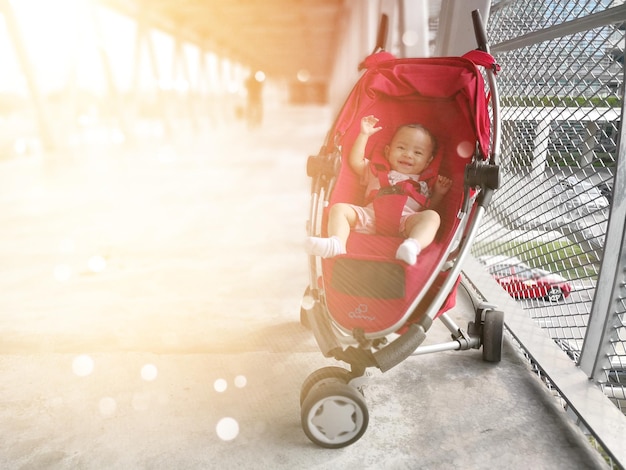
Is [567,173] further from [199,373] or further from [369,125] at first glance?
[199,373]

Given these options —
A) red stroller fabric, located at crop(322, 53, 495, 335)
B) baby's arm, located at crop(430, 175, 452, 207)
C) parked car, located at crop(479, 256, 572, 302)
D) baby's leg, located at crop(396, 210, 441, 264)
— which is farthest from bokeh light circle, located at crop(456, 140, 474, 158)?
parked car, located at crop(479, 256, 572, 302)

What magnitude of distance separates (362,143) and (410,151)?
20cm

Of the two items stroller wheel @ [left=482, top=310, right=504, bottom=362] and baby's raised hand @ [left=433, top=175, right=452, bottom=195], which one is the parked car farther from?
baby's raised hand @ [left=433, top=175, right=452, bottom=195]

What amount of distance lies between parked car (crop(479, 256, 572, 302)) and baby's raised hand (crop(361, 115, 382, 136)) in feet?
3.10

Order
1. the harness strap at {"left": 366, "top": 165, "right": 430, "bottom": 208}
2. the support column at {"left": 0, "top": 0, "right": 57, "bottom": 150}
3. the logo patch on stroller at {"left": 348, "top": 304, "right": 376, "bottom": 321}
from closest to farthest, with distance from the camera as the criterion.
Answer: the logo patch on stroller at {"left": 348, "top": 304, "right": 376, "bottom": 321} → the harness strap at {"left": 366, "top": 165, "right": 430, "bottom": 208} → the support column at {"left": 0, "top": 0, "right": 57, "bottom": 150}

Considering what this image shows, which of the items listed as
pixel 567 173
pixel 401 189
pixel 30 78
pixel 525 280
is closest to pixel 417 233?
pixel 401 189

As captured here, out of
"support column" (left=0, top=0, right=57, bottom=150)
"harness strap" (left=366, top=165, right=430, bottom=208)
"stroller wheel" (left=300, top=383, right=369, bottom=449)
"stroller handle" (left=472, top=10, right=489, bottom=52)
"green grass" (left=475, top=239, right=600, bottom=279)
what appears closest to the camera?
"stroller wheel" (left=300, top=383, right=369, bottom=449)

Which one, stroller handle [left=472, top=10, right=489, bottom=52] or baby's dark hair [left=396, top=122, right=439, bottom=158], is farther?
baby's dark hair [left=396, top=122, right=439, bottom=158]

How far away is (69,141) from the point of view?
752cm

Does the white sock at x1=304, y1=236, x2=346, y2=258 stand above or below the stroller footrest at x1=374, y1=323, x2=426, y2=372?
above

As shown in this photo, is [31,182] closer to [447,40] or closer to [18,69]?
[18,69]

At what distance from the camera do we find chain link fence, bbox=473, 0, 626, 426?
1.53 m

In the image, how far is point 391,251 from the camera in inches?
69.6

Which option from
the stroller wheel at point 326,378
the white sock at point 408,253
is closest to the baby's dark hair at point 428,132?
the white sock at point 408,253
